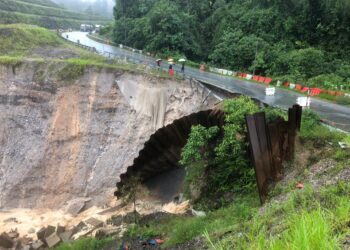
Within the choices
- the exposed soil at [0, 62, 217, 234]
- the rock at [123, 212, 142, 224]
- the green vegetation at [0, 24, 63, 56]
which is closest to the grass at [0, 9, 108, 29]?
the green vegetation at [0, 24, 63, 56]

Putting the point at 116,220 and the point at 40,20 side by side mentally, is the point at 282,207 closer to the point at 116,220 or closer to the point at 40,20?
the point at 116,220

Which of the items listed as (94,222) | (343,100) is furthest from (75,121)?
(343,100)

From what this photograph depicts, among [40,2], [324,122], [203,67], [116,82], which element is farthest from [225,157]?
[40,2]

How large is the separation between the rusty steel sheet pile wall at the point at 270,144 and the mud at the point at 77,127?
10.5 m

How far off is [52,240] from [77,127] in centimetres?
1162

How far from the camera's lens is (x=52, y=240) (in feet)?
73.9

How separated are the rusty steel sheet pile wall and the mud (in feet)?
34.3

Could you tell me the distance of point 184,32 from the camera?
180 feet

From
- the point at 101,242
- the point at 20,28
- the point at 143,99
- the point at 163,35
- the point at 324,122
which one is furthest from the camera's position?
the point at 163,35

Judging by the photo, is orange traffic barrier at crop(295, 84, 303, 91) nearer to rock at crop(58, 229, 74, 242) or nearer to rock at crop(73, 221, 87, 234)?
rock at crop(73, 221, 87, 234)

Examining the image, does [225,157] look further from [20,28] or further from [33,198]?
[20,28]

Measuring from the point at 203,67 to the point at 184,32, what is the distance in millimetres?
12121

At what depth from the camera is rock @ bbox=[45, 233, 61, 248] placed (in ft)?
72.7

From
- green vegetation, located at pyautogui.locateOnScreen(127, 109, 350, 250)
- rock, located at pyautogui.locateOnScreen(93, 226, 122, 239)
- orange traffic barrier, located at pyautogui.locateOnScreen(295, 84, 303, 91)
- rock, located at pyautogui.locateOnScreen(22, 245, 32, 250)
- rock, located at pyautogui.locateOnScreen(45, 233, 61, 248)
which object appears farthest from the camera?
orange traffic barrier, located at pyautogui.locateOnScreen(295, 84, 303, 91)
